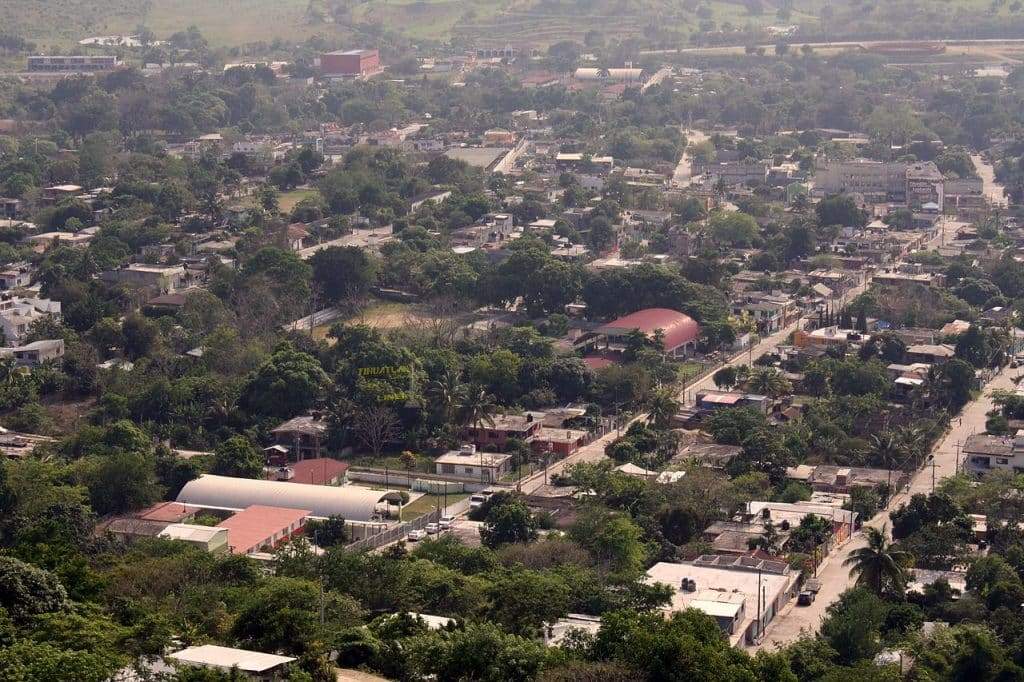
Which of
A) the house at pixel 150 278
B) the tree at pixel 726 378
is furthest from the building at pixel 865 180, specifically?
the tree at pixel 726 378

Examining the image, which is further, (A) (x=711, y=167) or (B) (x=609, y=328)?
(A) (x=711, y=167)

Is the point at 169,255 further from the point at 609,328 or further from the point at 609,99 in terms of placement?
the point at 609,99

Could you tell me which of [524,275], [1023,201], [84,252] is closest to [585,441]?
[524,275]

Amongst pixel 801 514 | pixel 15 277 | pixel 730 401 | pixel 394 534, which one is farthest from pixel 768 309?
pixel 15 277

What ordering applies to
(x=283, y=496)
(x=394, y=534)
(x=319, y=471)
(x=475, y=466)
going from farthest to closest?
(x=475, y=466)
(x=319, y=471)
(x=283, y=496)
(x=394, y=534)

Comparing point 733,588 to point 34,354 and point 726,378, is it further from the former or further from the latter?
point 34,354

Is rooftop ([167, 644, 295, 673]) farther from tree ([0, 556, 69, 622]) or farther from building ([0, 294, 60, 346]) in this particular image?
building ([0, 294, 60, 346])

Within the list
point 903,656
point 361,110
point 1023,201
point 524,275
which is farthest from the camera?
point 361,110
